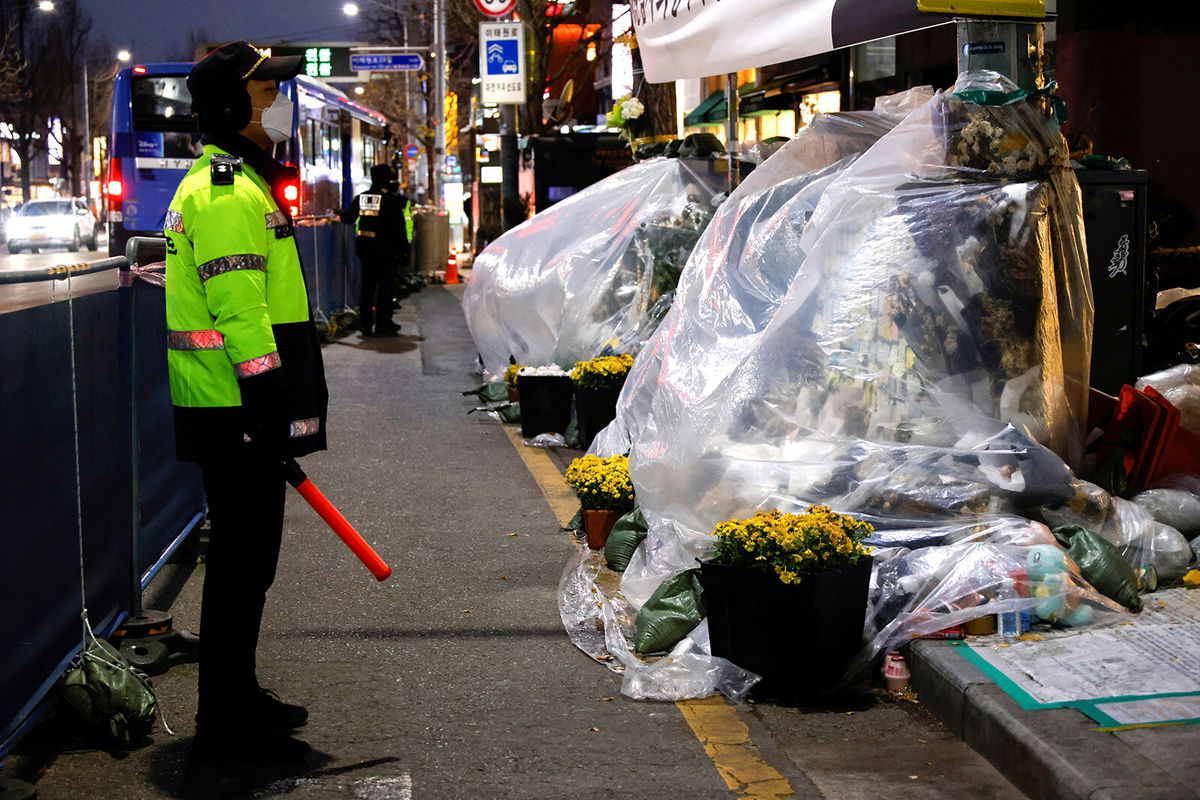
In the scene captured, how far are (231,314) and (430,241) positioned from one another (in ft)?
89.4

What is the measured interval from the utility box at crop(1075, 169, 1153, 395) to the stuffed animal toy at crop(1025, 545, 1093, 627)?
6.68 feet

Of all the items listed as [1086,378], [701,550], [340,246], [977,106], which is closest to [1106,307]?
[1086,378]


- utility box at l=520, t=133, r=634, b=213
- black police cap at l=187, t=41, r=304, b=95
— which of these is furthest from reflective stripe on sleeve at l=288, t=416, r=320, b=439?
utility box at l=520, t=133, r=634, b=213

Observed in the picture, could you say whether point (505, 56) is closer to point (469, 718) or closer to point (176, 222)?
point (176, 222)

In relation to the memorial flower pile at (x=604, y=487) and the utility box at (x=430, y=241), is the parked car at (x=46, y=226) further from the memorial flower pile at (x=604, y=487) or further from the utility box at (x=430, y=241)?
the memorial flower pile at (x=604, y=487)

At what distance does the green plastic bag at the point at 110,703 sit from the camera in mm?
4223

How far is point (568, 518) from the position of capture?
24.3 ft

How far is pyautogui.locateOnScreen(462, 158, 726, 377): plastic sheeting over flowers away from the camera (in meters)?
9.90

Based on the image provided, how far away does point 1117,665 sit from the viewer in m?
4.45

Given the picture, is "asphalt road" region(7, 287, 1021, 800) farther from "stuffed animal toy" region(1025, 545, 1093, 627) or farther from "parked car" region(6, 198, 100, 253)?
"parked car" region(6, 198, 100, 253)

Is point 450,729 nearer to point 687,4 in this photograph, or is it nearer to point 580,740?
point 580,740

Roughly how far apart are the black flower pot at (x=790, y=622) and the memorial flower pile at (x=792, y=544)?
34 millimetres

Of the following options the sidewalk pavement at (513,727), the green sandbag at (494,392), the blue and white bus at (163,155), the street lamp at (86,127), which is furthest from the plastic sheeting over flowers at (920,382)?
the street lamp at (86,127)

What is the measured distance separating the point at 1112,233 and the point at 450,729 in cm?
403
